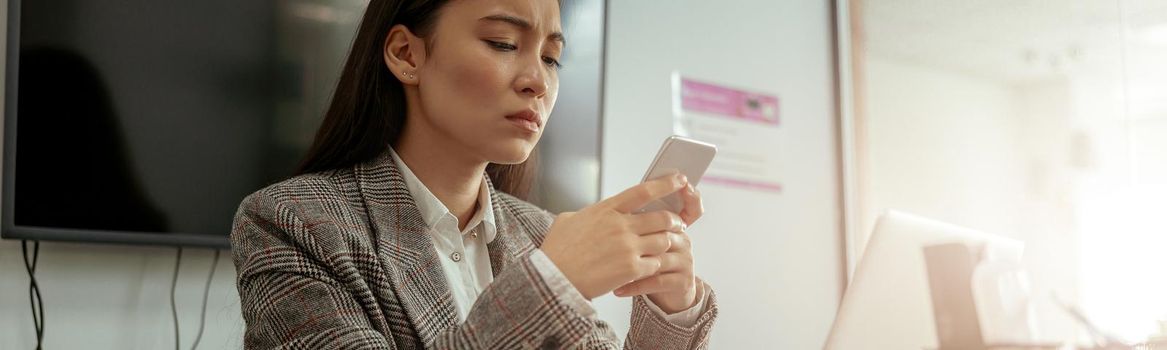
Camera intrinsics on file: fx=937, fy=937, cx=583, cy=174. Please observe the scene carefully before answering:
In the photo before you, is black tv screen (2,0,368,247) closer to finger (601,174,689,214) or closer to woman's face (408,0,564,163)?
woman's face (408,0,564,163)

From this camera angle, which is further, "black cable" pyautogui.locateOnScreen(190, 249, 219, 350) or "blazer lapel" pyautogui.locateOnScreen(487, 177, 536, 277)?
"black cable" pyautogui.locateOnScreen(190, 249, 219, 350)

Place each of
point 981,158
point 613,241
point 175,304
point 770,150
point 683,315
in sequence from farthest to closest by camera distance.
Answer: point 770,150, point 981,158, point 175,304, point 683,315, point 613,241

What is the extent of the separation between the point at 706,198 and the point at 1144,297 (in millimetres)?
1091

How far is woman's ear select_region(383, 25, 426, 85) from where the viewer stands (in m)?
1.18

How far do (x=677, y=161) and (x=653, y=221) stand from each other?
0.10m

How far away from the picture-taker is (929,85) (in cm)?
281

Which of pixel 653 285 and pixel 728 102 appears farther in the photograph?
pixel 728 102

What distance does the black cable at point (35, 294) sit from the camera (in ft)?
4.96

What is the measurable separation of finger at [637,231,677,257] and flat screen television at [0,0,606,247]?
38.8 inches

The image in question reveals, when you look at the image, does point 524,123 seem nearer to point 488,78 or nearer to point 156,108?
point 488,78

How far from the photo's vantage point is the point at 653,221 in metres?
0.99

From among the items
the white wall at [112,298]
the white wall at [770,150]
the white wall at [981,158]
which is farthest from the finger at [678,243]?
the white wall at [981,158]

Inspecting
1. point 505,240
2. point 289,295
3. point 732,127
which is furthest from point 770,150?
point 289,295

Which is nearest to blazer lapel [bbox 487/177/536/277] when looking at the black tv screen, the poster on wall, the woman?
the woman
